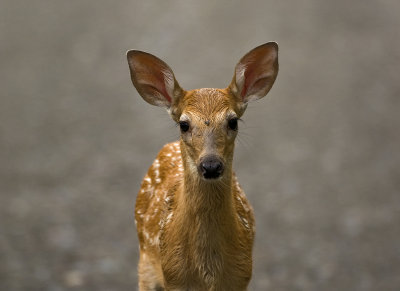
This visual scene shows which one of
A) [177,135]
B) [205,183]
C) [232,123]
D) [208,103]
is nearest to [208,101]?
[208,103]

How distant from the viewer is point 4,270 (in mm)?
8305

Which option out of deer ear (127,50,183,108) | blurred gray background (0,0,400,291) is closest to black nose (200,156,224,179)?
deer ear (127,50,183,108)

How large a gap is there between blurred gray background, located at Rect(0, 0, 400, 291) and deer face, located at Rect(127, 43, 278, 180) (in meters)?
3.30

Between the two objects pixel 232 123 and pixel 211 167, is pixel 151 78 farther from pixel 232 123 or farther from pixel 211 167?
pixel 211 167

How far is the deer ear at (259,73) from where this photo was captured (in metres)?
5.37

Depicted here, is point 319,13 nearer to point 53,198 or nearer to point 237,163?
point 237,163

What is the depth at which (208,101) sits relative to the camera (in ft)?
16.5

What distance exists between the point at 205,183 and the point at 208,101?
1.77 ft

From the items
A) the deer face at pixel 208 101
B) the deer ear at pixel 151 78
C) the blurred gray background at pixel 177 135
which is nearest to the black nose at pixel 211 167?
the deer face at pixel 208 101

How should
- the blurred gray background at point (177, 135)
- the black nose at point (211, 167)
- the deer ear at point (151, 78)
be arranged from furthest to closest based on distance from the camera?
1. the blurred gray background at point (177, 135)
2. the deer ear at point (151, 78)
3. the black nose at point (211, 167)

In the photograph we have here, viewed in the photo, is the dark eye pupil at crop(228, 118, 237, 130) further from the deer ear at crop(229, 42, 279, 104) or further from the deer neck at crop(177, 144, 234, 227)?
the deer ear at crop(229, 42, 279, 104)

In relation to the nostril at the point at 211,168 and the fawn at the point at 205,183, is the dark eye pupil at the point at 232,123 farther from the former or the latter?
the nostril at the point at 211,168

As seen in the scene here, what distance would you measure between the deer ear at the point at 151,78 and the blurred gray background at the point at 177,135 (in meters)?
3.30

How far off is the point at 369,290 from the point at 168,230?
3.41 m
